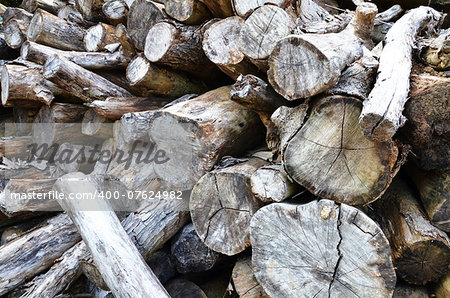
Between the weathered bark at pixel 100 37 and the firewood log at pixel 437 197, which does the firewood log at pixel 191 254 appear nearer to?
the firewood log at pixel 437 197

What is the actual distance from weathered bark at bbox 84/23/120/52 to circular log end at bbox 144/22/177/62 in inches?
27.9

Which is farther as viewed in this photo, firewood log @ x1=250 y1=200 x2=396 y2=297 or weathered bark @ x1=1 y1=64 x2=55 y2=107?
weathered bark @ x1=1 y1=64 x2=55 y2=107

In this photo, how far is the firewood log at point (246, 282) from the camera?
2150 millimetres

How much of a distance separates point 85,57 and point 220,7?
140cm

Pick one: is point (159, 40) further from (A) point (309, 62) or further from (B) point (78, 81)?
(A) point (309, 62)

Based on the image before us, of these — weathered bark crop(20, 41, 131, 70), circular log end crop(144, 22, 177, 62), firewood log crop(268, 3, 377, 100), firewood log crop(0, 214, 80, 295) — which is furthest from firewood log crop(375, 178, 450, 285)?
weathered bark crop(20, 41, 131, 70)

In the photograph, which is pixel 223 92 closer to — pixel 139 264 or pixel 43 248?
pixel 139 264

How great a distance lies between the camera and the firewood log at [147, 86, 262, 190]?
231 centimetres

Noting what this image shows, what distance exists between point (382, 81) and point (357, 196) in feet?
1.80

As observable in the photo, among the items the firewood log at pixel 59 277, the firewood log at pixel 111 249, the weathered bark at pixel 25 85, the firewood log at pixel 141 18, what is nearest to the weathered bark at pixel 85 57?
the weathered bark at pixel 25 85

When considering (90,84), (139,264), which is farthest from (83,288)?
(90,84)

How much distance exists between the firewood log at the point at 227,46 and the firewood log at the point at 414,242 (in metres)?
1.23

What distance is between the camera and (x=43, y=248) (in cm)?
254

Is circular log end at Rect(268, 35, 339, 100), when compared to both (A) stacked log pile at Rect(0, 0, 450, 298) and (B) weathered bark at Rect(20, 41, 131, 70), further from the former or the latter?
(B) weathered bark at Rect(20, 41, 131, 70)
